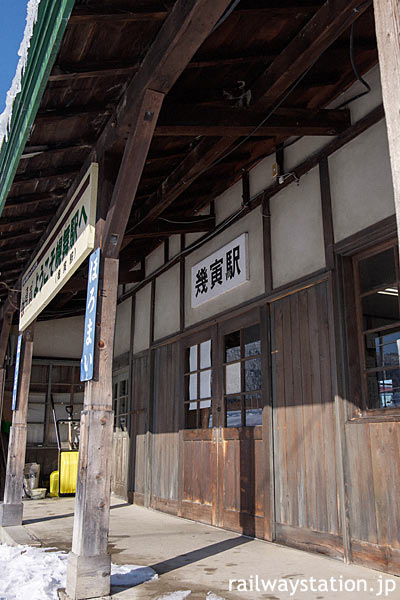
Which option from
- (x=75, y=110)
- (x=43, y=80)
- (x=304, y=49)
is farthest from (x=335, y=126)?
(x=43, y=80)

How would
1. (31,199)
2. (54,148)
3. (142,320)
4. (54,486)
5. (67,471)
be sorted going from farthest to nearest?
(54,486), (67,471), (142,320), (31,199), (54,148)

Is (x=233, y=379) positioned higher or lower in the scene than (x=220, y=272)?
lower

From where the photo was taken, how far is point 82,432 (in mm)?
3457

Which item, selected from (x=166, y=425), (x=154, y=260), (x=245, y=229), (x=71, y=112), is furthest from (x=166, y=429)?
(x=71, y=112)

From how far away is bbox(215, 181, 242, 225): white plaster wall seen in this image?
18.9 feet

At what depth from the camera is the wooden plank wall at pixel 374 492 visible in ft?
11.1

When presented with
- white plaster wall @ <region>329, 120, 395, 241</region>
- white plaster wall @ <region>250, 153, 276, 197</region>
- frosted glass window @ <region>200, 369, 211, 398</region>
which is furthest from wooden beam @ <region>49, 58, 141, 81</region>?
frosted glass window @ <region>200, 369, 211, 398</region>

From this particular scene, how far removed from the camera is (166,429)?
22.8 ft

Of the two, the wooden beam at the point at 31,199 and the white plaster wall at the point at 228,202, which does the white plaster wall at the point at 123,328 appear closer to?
the white plaster wall at the point at 228,202

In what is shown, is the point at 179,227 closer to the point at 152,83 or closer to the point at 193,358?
the point at 193,358

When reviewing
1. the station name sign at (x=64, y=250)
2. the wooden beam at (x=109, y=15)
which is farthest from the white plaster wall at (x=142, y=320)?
the wooden beam at (x=109, y=15)

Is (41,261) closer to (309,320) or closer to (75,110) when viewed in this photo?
(75,110)

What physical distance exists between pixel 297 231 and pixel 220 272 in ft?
4.62

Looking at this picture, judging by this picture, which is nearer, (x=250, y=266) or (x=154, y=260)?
(x=250, y=266)
